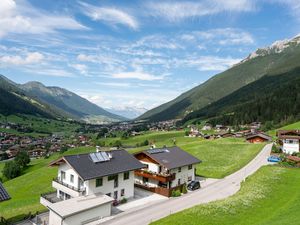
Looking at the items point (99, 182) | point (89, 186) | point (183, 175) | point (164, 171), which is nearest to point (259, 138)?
point (183, 175)

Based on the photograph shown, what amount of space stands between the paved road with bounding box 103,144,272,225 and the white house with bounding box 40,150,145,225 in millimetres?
3254

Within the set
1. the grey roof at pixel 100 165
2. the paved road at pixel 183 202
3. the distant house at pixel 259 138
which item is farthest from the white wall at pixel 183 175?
the distant house at pixel 259 138

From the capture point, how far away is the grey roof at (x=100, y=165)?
4401cm

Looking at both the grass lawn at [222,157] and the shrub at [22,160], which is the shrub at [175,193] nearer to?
the grass lawn at [222,157]

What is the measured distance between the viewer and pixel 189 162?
195 ft

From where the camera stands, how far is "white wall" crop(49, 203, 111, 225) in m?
36.5

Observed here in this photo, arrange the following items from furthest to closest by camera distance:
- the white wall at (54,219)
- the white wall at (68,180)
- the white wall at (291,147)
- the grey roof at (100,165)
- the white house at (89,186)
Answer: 1. the white wall at (291,147)
2. the white wall at (68,180)
3. the grey roof at (100,165)
4. the white house at (89,186)
5. the white wall at (54,219)

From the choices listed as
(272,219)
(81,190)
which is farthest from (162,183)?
(272,219)

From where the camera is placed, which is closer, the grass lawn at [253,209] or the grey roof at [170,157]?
the grass lawn at [253,209]

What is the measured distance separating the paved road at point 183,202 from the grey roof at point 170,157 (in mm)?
6222

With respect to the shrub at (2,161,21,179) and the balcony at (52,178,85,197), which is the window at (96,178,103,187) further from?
the shrub at (2,161,21,179)

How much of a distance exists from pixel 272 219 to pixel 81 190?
2730 cm

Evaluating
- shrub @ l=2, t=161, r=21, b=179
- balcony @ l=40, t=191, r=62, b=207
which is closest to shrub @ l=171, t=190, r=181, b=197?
balcony @ l=40, t=191, r=62, b=207

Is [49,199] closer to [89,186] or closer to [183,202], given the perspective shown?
[89,186]
